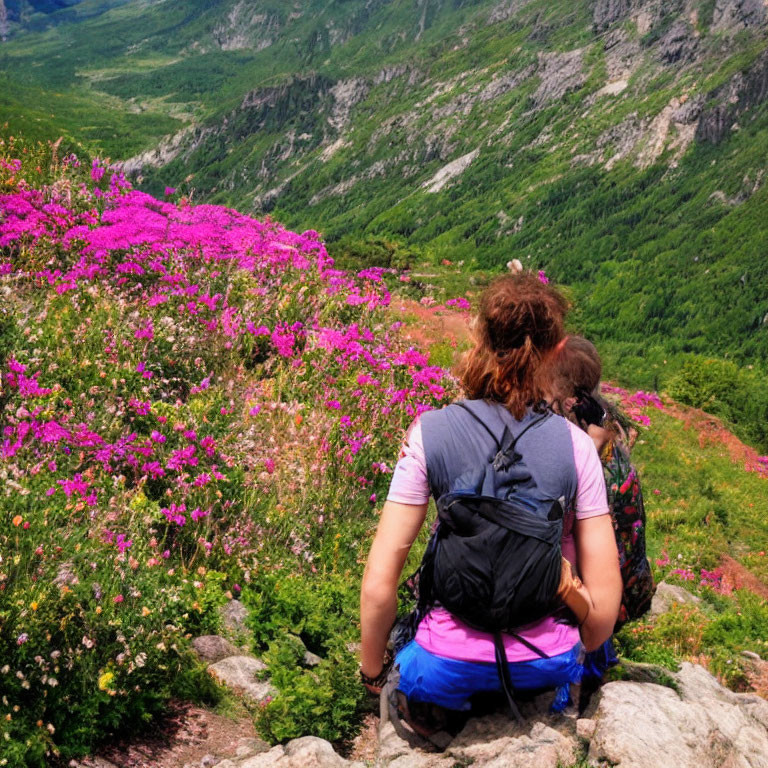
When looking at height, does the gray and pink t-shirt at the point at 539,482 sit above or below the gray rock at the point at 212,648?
above

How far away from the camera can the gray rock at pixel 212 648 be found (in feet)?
11.6

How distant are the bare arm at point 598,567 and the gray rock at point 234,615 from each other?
2087mm

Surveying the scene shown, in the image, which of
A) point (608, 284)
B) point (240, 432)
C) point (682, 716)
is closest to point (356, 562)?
point (240, 432)

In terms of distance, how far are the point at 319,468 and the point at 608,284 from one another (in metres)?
117

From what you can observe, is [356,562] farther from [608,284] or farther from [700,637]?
[608,284]

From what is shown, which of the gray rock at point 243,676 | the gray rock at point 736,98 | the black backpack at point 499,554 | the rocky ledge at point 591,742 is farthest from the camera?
the gray rock at point 736,98

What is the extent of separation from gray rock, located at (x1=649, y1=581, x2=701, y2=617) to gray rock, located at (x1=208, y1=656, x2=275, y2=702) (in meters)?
4.24

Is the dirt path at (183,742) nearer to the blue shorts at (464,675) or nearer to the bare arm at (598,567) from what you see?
the blue shorts at (464,675)

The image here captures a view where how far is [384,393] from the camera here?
641cm

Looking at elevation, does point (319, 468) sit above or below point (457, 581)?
below

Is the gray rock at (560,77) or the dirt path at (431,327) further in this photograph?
the gray rock at (560,77)

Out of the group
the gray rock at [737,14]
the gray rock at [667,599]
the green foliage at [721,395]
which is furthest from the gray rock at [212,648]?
the gray rock at [737,14]

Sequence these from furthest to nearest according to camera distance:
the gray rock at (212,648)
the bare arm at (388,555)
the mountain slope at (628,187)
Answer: the mountain slope at (628,187) < the gray rock at (212,648) < the bare arm at (388,555)

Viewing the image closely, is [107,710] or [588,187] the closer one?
[107,710]
